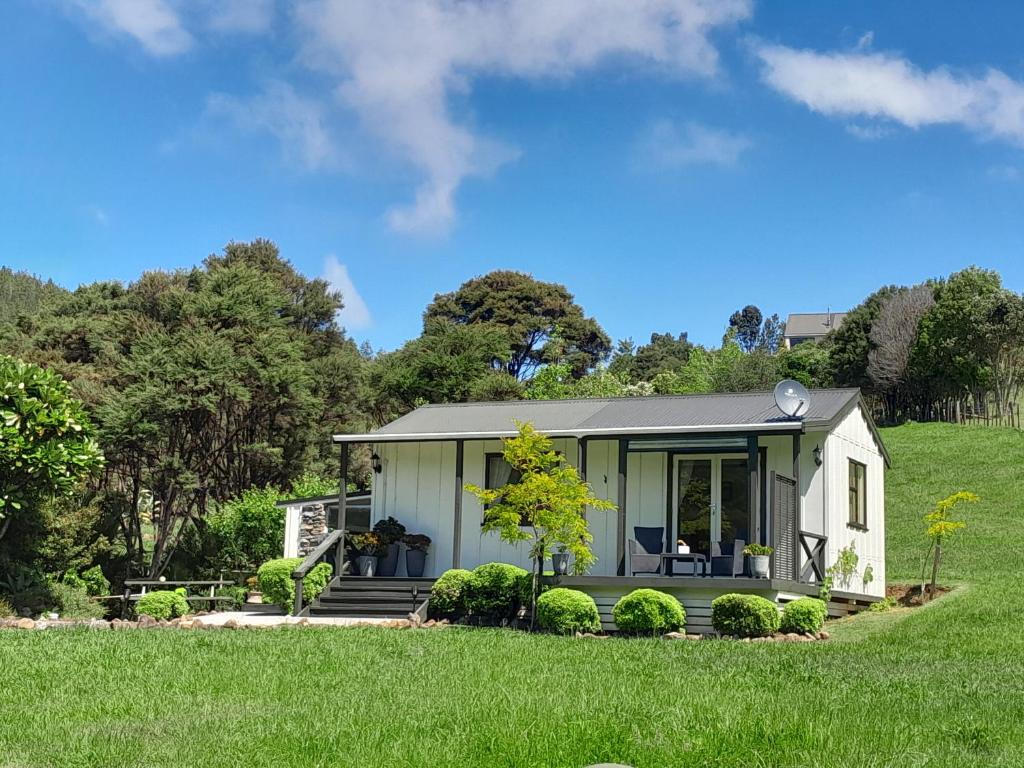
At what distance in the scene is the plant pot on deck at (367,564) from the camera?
18.0m

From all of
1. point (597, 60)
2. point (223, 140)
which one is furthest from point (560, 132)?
point (223, 140)

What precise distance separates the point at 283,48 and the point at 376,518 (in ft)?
28.2

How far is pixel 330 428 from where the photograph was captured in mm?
29422

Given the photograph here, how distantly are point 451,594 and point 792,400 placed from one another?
226 inches

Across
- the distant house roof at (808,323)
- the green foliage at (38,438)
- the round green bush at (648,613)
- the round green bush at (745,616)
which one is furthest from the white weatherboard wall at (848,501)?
the distant house roof at (808,323)

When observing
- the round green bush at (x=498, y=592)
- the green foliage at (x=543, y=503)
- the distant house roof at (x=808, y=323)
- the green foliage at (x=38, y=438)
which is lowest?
the round green bush at (x=498, y=592)

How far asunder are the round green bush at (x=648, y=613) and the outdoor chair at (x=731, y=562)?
136 centimetres

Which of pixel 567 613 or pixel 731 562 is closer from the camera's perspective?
pixel 567 613

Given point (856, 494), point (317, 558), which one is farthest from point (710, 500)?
point (317, 558)

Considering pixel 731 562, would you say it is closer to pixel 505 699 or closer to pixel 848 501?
pixel 848 501

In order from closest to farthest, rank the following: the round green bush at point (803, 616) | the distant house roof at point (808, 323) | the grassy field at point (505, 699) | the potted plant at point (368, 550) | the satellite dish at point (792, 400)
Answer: the grassy field at point (505, 699), the round green bush at point (803, 616), the satellite dish at point (792, 400), the potted plant at point (368, 550), the distant house roof at point (808, 323)

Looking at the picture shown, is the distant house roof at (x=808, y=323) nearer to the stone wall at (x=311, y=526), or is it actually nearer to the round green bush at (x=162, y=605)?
the stone wall at (x=311, y=526)

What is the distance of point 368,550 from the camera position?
1802 centimetres

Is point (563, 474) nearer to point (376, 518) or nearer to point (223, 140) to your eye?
point (376, 518)
